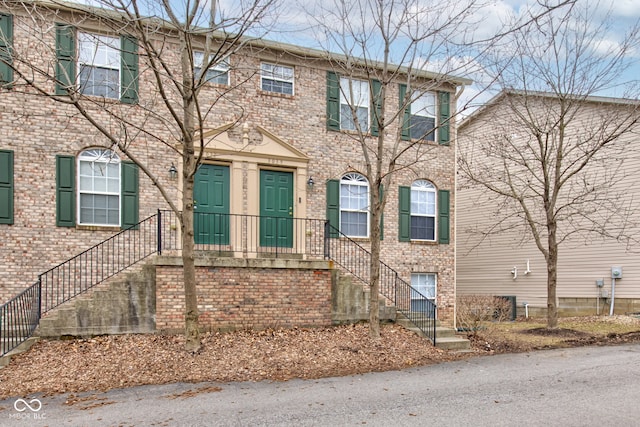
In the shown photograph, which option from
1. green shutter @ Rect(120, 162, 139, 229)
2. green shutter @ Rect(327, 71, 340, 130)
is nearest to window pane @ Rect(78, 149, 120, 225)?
green shutter @ Rect(120, 162, 139, 229)

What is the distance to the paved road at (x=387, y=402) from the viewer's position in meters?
5.59

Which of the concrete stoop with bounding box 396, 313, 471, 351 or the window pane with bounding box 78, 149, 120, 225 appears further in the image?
the window pane with bounding box 78, 149, 120, 225

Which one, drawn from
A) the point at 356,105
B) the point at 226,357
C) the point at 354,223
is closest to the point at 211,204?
the point at 354,223

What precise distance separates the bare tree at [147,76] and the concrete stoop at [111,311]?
1364 mm

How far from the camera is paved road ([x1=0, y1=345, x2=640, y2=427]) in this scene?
18.3 ft

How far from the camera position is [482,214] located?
18234mm

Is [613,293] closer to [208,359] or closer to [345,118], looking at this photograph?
[345,118]

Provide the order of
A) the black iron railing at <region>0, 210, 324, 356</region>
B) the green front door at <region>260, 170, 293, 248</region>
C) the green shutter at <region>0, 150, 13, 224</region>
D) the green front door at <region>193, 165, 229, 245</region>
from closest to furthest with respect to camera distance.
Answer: the black iron railing at <region>0, 210, 324, 356</region>
the green shutter at <region>0, 150, 13, 224</region>
the green front door at <region>193, 165, 229, 245</region>
the green front door at <region>260, 170, 293, 248</region>

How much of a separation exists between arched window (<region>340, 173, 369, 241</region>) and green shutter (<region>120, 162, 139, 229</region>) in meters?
4.83

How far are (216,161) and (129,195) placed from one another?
2.00 meters

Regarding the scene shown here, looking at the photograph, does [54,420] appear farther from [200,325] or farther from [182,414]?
[200,325]

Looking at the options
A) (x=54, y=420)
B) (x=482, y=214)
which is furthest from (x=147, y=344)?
(x=482, y=214)

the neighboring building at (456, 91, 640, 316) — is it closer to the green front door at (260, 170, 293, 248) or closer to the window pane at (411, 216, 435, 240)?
the window pane at (411, 216, 435, 240)

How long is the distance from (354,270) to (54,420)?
306 inches
